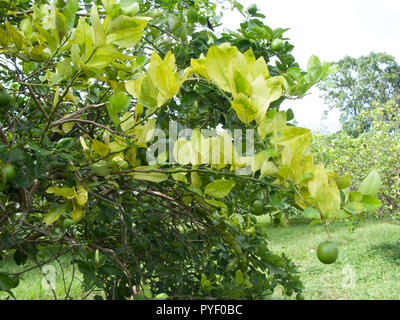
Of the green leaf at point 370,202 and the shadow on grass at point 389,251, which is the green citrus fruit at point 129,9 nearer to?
the green leaf at point 370,202

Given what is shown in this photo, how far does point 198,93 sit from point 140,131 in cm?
28

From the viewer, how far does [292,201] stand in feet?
2.39

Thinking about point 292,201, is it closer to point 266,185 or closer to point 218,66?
point 266,185

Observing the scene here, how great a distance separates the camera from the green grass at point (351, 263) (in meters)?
4.91

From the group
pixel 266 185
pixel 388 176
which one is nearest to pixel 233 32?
pixel 266 185

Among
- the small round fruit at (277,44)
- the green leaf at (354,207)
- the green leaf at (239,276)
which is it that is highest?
the small round fruit at (277,44)

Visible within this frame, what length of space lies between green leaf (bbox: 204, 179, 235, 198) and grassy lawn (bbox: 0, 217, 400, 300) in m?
2.65

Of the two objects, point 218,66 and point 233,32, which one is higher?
point 233,32

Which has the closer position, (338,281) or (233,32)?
(233,32)

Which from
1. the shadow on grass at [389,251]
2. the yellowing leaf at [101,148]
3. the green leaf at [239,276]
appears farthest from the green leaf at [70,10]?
the shadow on grass at [389,251]

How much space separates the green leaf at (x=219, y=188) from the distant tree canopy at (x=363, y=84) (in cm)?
2412
